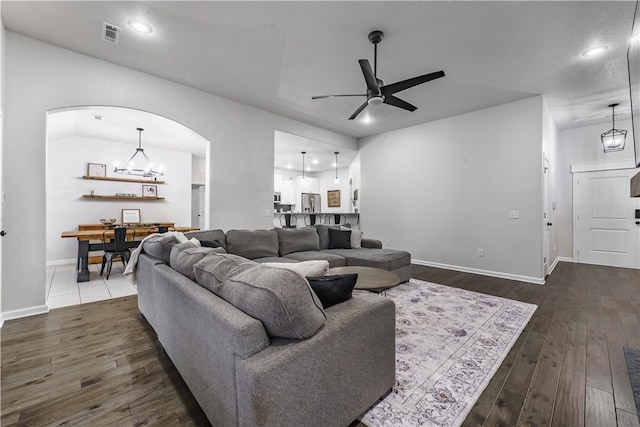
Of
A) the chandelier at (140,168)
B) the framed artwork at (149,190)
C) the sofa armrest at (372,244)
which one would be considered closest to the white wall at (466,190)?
the sofa armrest at (372,244)

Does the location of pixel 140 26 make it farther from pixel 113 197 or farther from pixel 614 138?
pixel 614 138

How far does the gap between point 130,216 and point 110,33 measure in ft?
16.6

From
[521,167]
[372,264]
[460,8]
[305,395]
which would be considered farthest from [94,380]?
[521,167]

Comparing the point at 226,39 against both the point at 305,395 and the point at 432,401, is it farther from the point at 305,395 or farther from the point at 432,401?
the point at 432,401

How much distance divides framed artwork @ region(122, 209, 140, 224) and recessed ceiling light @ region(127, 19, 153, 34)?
17.1 feet

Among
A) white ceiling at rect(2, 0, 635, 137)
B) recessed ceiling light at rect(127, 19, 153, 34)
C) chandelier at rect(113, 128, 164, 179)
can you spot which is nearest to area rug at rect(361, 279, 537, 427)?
white ceiling at rect(2, 0, 635, 137)

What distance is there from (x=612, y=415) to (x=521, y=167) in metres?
3.67

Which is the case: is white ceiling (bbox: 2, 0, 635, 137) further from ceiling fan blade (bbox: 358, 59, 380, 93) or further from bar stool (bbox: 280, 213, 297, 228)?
bar stool (bbox: 280, 213, 297, 228)

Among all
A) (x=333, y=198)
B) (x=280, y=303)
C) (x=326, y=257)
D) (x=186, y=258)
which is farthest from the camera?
(x=333, y=198)

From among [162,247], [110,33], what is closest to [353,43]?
[110,33]

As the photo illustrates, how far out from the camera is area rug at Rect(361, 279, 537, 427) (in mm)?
1480

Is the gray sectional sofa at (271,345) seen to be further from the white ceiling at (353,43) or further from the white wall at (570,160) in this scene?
the white wall at (570,160)

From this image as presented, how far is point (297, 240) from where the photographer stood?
163 inches

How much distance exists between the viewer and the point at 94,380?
5.79 ft
